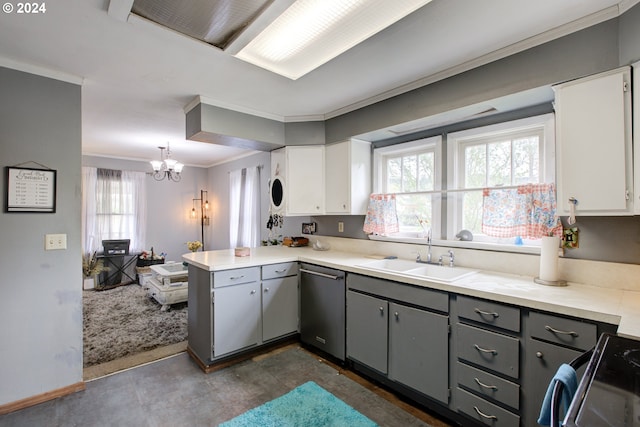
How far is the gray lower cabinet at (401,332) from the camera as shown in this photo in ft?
6.21

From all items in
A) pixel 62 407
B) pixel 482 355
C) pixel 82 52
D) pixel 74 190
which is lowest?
pixel 62 407

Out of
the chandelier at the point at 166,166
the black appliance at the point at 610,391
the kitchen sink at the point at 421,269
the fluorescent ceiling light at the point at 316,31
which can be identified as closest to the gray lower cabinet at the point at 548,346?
the black appliance at the point at 610,391

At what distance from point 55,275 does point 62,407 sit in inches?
35.2

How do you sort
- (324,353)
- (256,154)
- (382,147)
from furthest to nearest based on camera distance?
(256,154) → (382,147) → (324,353)

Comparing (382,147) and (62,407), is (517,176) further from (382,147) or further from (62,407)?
(62,407)

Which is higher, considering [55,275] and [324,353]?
[55,275]

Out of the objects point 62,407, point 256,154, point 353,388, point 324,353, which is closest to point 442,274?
point 353,388

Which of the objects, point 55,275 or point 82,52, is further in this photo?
point 55,275

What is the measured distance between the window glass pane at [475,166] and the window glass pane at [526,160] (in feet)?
0.73

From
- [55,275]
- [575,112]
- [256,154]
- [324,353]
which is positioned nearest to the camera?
[575,112]

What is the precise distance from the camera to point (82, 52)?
1.95m

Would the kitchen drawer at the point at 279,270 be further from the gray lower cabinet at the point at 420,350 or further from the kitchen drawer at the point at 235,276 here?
the gray lower cabinet at the point at 420,350

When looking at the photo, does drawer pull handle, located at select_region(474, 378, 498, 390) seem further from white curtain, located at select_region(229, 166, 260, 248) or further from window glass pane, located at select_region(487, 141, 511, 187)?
white curtain, located at select_region(229, 166, 260, 248)

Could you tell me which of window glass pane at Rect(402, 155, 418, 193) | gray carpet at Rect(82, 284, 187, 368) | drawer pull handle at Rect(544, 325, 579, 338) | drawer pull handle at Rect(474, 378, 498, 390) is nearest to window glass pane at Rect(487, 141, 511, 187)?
window glass pane at Rect(402, 155, 418, 193)
